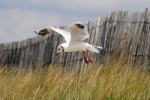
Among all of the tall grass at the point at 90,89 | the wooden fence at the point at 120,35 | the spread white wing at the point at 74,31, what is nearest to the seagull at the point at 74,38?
the spread white wing at the point at 74,31

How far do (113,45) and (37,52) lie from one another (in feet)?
17.0

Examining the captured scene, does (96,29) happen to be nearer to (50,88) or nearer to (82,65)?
(82,65)

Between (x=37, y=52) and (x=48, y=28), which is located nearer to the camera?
(x=48, y=28)

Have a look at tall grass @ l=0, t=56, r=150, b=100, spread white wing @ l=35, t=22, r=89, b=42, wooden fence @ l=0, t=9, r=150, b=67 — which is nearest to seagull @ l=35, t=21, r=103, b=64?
spread white wing @ l=35, t=22, r=89, b=42

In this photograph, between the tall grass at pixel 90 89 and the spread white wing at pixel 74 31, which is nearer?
the tall grass at pixel 90 89

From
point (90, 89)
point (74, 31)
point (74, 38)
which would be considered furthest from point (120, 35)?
point (90, 89)

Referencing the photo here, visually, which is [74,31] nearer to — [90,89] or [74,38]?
[74,38]

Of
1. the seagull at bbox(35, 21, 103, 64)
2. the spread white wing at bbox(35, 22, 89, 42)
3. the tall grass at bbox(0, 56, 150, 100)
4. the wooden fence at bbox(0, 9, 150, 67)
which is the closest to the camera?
the tall grass at bbox(0, 56, 150, 100)

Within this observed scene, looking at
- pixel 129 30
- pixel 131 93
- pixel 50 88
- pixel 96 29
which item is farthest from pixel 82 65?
pixel 131 93

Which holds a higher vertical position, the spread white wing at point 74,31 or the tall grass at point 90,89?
the spread white wing at point 74,31

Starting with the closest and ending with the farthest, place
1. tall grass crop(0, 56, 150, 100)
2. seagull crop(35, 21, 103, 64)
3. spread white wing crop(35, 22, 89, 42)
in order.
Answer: tall grass crop(0, 56, 150, 100)
spread white wing crop(35, 22, 89, 42)
seagull crop(35, 21, 103, 64)

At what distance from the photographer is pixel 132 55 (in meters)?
10.3

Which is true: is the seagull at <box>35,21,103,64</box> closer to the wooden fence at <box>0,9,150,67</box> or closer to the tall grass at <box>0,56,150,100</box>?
the wooden fence at <box>0,9,150,67</box>

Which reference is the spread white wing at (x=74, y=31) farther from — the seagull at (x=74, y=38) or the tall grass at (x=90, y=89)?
the tall grass at (x=90, y=89)
